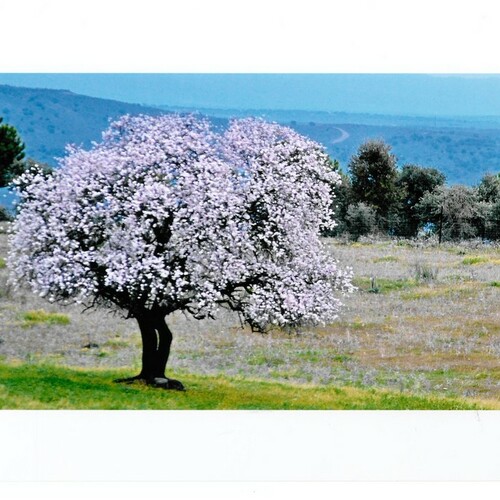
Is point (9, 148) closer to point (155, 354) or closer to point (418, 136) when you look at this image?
point (155, 354)

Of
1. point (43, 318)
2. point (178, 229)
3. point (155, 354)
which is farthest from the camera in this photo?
point (155, 354)

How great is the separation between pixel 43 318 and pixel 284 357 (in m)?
1.99

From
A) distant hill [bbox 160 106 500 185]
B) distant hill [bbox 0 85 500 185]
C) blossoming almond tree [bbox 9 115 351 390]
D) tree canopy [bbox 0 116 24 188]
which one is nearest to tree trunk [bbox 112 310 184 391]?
blossoming almond tree [bbox 9 115 351 390]

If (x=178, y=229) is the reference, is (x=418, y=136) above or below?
above

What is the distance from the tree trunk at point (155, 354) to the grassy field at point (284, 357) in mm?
66

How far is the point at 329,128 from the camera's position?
9875 millimetres

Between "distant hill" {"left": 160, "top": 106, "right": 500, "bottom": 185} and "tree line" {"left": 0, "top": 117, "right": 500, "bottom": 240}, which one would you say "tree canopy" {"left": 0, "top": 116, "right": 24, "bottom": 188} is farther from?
"tree line" {"left": 0, "top": 117, "right": 500, "bottom": 240}

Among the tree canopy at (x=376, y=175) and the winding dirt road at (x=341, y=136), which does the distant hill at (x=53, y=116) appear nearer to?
the winding dirt road at (x=341, y=136)

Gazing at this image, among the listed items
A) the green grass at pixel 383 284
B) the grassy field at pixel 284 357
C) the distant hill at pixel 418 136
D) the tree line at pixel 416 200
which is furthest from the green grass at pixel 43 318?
the tree line at pixel 416 200

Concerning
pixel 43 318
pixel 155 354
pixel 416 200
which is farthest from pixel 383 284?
pixel 43 318

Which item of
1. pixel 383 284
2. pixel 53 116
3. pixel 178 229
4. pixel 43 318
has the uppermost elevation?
pixel 53 116

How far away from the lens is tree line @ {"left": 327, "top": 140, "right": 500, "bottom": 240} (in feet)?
33.0

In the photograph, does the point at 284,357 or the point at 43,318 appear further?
the point at 284,357
